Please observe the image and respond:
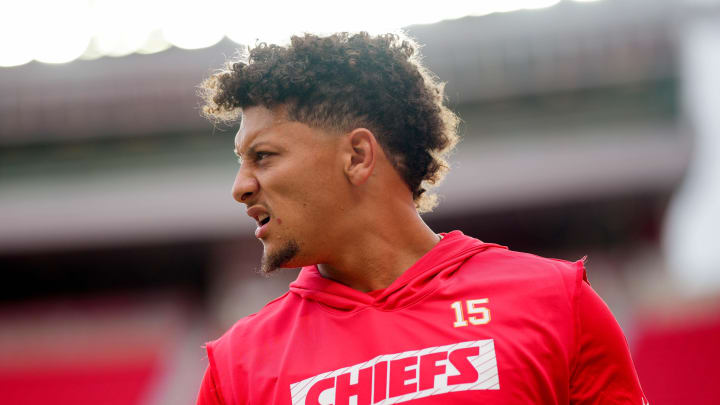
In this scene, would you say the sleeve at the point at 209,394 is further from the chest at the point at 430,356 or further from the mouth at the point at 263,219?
the mouth at the point at 263,219

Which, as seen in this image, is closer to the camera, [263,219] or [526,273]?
[526,273]

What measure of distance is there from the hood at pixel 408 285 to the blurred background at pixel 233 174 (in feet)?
20.5

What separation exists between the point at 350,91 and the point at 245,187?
14.8 inches

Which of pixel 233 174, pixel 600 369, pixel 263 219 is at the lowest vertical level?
pixel 600 369

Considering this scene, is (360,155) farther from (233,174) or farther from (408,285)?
(233,174)

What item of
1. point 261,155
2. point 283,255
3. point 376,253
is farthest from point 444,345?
point 261,155

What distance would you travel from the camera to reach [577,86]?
27.4ft

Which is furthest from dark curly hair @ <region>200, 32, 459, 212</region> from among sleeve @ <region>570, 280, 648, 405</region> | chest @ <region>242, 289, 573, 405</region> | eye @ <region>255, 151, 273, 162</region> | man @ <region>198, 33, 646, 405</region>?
sleeve @ <region>570, 280, 648, 405</region>

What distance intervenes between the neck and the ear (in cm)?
11

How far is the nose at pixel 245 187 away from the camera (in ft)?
6.59

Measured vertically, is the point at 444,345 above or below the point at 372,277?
below

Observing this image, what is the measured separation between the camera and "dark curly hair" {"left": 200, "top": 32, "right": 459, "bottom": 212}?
2.08m

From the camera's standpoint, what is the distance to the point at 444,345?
1846mm

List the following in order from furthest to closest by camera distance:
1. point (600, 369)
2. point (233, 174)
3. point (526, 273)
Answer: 1. point (233, 174)
2. point (526, 273)
3. point (600, 369)
